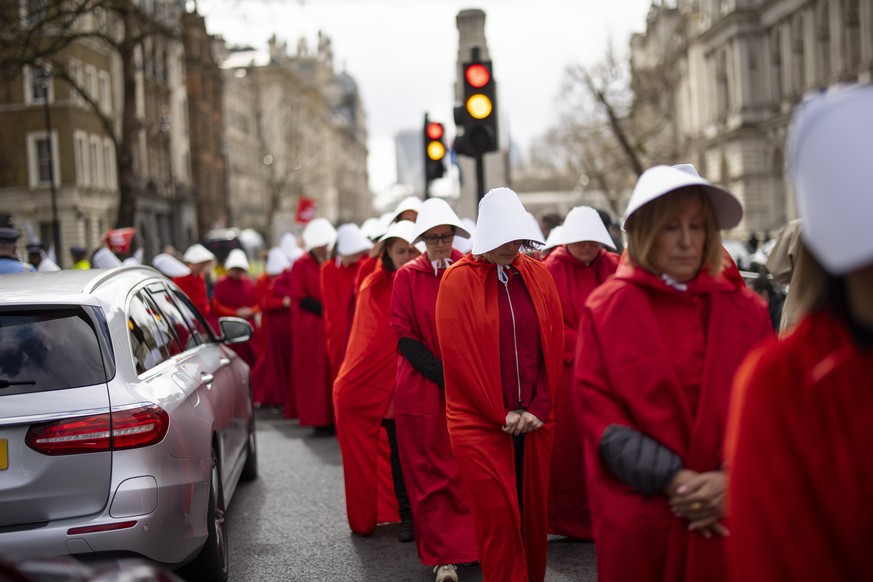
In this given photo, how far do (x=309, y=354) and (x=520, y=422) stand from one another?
24.2 ft

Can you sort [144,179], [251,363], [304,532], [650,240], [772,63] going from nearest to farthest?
[650,240]
[304,532]
[251,363]
[144,179]
[772,63]

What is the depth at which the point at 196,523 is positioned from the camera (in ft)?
17.3

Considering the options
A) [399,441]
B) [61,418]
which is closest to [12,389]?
[61,418]

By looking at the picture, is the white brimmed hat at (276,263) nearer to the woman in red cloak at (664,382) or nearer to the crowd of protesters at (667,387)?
the crowd of protesters at (667,387)

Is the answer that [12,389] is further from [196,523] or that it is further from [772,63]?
[772,63]

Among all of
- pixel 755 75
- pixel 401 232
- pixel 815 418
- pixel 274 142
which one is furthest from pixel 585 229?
pixel 274 142

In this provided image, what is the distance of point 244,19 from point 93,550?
826 inches

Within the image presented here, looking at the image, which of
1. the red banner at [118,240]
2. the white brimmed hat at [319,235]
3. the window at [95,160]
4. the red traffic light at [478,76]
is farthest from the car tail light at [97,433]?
the window at [95,160]

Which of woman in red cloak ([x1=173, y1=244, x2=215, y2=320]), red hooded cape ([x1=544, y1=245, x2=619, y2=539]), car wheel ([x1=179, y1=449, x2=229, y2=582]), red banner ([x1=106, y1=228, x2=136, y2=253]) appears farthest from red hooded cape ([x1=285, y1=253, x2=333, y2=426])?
red banner ([x1=106, y1=228, x2=136, y2=253])

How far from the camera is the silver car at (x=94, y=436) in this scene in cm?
462

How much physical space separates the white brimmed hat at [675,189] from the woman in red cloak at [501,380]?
183 centimetres

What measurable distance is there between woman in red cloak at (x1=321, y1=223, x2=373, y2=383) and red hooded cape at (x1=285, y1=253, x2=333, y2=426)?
1.96 meters

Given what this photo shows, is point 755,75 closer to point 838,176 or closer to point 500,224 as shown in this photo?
point 500,224

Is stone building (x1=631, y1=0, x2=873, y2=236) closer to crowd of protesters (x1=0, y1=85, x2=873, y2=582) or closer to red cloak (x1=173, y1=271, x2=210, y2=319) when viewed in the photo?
red cloak (x1=173, y1=271, x2=210, y2=319)
